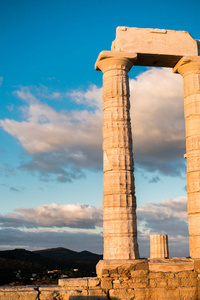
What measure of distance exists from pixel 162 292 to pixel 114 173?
513 cm

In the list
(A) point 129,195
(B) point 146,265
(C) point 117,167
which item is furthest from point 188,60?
(B) point 146,265

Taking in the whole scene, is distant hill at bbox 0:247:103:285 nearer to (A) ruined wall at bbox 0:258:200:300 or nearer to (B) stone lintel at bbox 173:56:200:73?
(A) ruined wall at bbox 0:258:200:300

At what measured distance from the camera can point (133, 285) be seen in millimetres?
13805

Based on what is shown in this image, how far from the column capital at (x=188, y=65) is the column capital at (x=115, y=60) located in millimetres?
2439

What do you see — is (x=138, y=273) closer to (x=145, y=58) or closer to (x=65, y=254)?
(x=145, y=58)

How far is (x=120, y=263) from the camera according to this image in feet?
46.0

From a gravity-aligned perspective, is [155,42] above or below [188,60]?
above

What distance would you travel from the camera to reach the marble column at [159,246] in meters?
17.6

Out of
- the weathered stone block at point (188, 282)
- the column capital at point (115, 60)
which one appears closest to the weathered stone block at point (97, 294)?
the weathered stone block at point (188, 282)

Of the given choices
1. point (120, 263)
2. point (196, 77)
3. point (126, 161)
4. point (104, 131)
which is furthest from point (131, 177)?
point (196, 77)

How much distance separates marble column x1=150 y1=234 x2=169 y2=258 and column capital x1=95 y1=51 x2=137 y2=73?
8.33 m

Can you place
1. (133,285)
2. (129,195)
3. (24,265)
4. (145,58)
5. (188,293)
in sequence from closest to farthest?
(133,285)
(188,293)
(129,195)
(145,58)
(24,265)

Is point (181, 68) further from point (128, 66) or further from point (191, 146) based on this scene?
point (191, 146)

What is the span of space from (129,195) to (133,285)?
368 cm
